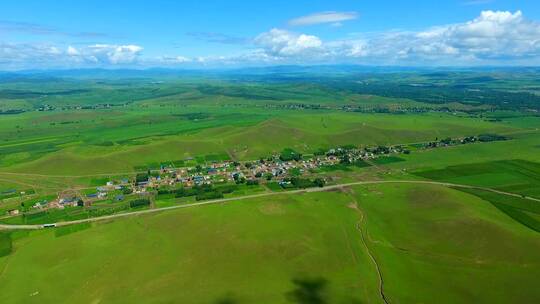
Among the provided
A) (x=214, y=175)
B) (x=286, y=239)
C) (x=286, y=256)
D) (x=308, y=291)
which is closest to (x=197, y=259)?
(x=286, y=256)

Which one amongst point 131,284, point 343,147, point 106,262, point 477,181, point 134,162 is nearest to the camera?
point 131,284

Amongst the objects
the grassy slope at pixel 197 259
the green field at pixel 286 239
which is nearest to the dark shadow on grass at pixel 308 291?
the green field at pixel 286 239

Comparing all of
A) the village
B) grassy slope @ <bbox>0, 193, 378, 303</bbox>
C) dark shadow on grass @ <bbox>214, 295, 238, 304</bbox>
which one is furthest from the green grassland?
the village

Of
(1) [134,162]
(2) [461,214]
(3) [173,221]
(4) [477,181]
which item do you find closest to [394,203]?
(2) [461,214]

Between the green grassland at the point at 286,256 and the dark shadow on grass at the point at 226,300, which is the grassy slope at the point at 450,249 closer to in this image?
the green grassland at the point at 286,256

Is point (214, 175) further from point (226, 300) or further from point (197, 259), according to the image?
point (226, 300)

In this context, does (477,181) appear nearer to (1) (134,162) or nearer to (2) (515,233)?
(2) (515,233)

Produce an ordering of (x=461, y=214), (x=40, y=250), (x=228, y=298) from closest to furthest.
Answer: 1. (x=228, y=298)
2. (x=40, y=250)
3. (x=461, y=214)

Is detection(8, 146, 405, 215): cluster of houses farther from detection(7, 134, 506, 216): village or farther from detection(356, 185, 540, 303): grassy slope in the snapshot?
detection(356, 185, 540, 303): grassy slope
